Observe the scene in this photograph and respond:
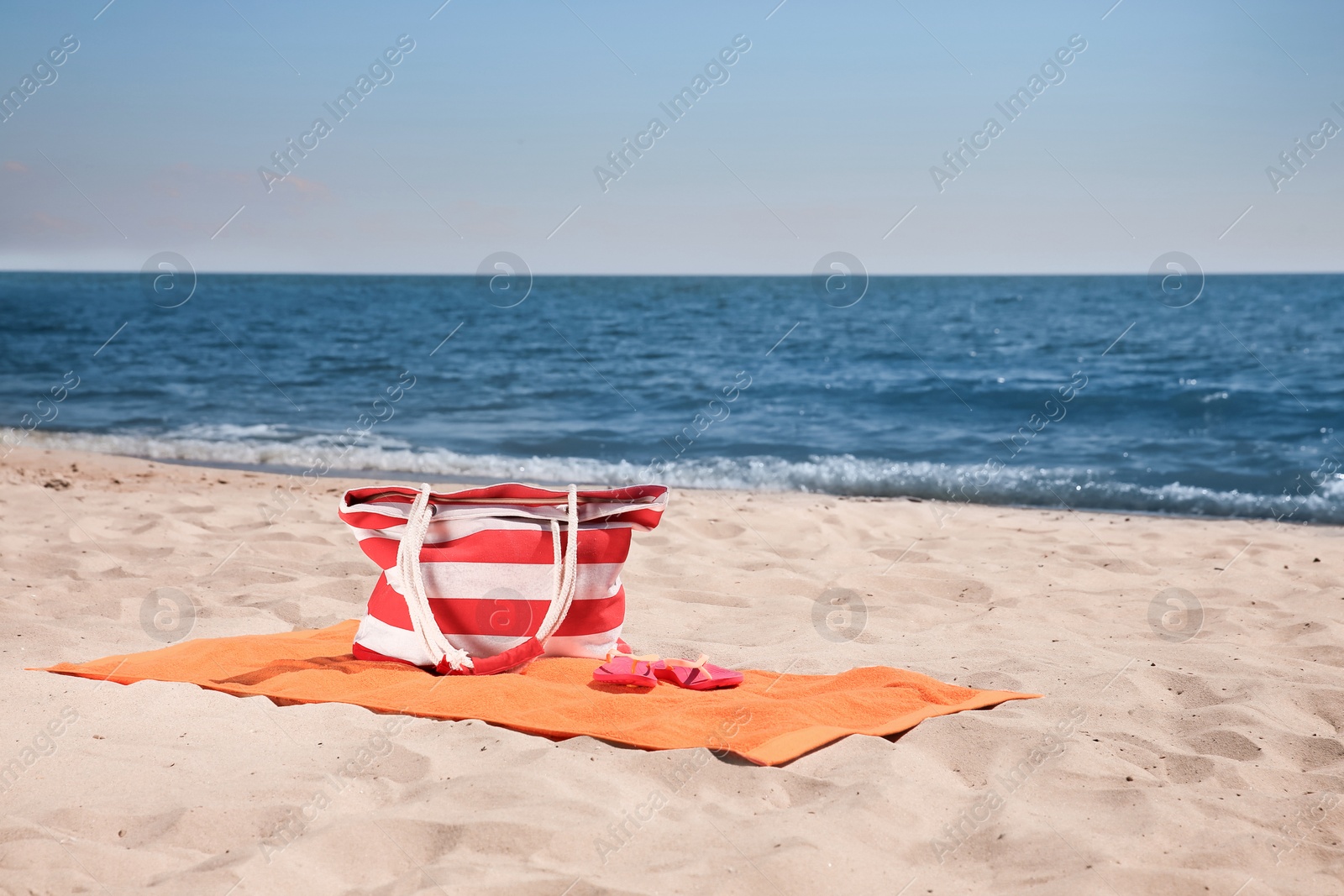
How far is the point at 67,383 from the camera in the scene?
16.1 m

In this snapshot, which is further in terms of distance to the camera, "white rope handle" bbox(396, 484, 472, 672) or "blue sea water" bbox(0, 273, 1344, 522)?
"blue sea water" bbox(0, 273, 1344, 522)

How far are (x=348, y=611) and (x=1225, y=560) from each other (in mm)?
4916

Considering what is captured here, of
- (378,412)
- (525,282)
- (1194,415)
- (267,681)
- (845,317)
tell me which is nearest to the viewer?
(267,681)

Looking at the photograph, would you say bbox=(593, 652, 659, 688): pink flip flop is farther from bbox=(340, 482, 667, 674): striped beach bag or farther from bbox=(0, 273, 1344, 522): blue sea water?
bbox=(0, 273, 1344, 522): blue sea water

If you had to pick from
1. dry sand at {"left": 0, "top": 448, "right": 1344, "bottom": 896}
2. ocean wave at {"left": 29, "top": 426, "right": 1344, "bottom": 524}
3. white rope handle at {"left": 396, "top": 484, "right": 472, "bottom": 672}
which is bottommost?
dry sand at {"left": 0, "top": 448, "right": 1344, "bottom": 896}

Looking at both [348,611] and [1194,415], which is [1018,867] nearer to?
[348,611]

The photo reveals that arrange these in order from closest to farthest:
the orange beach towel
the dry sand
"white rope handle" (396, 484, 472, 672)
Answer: the dry sand → the orange beach towel → "white rope handle" (396, 484, 472, 672)

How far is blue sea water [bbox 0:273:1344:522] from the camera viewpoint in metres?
9.52

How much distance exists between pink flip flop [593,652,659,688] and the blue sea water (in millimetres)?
5651

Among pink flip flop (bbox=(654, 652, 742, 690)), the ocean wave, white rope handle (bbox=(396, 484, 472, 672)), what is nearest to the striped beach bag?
white rope handle (bbox=(396, 484, 472, 672))

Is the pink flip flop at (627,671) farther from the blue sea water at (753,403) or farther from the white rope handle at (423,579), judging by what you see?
the blue sea water at (753,403)

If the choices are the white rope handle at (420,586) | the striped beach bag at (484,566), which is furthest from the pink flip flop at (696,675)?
the white rope handle at (420,586)

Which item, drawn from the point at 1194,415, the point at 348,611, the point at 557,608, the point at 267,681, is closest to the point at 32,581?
the point at 348,611

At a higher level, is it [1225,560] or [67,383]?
[67,383]
